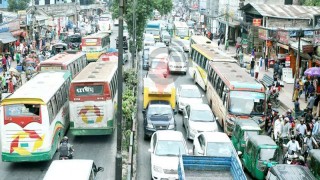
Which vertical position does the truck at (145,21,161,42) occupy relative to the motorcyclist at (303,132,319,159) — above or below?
above

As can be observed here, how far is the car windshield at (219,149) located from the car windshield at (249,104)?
463 cm

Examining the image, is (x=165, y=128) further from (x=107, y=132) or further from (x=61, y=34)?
(x=61, y=34)

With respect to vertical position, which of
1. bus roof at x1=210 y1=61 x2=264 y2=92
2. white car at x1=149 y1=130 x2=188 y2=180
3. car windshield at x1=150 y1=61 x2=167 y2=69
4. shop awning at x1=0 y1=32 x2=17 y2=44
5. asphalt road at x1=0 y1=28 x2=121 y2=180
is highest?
shop awning at x1=0 y1=32 x2=17 y2=44

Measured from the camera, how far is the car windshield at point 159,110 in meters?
23.1

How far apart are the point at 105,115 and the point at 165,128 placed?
2.92 metres

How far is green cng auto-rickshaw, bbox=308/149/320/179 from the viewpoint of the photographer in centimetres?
1501

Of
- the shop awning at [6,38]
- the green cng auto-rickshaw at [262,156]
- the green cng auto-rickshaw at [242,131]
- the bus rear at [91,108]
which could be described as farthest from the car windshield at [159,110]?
the shop awning at [6,38]

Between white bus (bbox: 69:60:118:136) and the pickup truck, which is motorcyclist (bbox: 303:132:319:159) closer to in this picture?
the pickup truck

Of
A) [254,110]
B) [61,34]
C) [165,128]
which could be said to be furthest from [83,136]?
[61,34]

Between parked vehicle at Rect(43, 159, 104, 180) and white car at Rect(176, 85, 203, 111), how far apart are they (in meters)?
14.1

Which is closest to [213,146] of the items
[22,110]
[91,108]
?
[91,108]

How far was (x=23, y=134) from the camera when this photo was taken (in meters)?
17.7

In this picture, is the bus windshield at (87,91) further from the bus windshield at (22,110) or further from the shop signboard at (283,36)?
the shop signboard at (283,36)

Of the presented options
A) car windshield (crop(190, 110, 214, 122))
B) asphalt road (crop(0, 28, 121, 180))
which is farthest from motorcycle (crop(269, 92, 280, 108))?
asphalt road (crop(0, 28, 121, 180))
